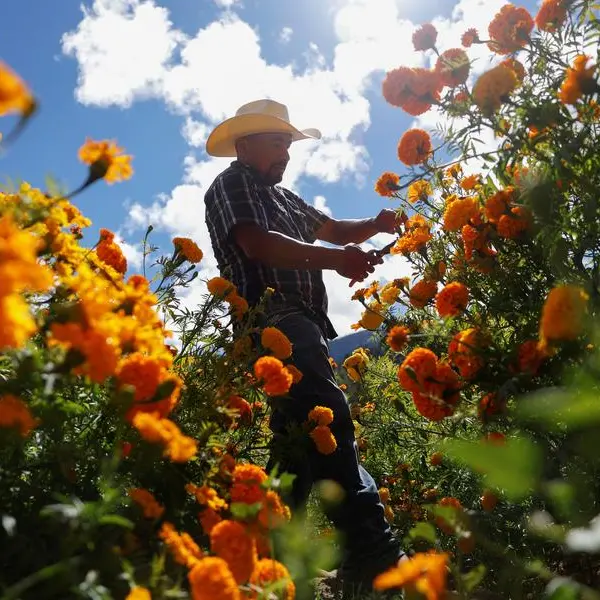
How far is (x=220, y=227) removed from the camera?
8.77 feet

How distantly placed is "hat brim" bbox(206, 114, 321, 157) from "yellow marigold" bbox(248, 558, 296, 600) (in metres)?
2.43

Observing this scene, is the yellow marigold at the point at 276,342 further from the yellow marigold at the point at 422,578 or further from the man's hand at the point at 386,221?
the man's hand at the point at 386,221

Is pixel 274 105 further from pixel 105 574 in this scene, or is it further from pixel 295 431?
pixel 105 574

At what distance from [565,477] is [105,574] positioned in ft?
3.52

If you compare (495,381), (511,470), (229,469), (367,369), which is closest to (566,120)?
(495,381)

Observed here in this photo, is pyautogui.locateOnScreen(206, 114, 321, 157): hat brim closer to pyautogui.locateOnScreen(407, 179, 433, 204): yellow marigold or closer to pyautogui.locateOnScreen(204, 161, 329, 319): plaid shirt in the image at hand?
pyautogui.locateOnScreen(204, 161, 329, 319): plaid shirt

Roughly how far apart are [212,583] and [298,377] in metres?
1.27

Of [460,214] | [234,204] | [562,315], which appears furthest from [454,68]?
[234,204]

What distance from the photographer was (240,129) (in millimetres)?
3023

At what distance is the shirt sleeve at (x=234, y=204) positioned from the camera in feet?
8.43

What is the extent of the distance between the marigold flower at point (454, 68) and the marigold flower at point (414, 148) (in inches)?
11.0

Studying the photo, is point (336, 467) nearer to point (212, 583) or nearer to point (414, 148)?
point (414, 148)

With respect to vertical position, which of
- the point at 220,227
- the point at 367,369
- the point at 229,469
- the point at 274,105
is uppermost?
the point at 274,105

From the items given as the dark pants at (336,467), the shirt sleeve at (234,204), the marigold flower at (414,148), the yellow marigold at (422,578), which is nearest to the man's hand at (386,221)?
the shirt sleeve at (234,204)
